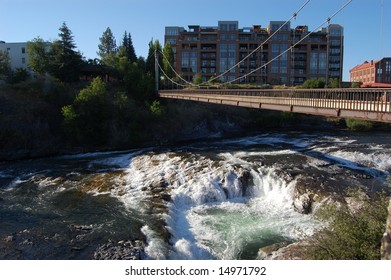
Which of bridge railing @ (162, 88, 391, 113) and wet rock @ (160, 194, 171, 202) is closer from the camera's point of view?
bridge railing @ (162, 88, 391, 113)

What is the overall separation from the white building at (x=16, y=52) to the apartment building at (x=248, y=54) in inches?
1292

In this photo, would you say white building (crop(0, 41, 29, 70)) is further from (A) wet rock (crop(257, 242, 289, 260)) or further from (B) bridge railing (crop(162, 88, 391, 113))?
(A) wet rock (crop(257, 242, 289, 260))

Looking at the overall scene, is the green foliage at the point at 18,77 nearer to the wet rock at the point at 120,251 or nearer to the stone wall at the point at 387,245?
the wet rock at the point at 120,251

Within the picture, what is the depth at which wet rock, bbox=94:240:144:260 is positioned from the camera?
11.1 metres

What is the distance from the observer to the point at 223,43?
77.4 meters

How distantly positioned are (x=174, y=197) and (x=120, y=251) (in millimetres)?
5950

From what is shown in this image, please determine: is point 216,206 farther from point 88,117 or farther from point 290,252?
point 88,117

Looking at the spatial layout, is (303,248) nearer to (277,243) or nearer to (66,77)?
(277,243)

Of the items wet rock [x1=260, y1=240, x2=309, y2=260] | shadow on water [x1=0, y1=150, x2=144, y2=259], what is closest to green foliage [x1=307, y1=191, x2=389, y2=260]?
wet rock [x1=260, y1=240, x2=309, y2=260]

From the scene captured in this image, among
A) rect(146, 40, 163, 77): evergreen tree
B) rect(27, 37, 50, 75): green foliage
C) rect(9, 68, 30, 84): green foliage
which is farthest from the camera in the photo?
rect(146, 40, 163, 77): evergreen tree

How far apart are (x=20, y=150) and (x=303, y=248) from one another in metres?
26.3

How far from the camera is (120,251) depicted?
11.4m

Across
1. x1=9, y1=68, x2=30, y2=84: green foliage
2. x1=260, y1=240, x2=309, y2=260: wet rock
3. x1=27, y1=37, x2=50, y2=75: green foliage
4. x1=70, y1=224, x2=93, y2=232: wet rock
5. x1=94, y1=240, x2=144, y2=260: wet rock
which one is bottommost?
x1=94, y1=240, x2=144, y2=260: wet rock
